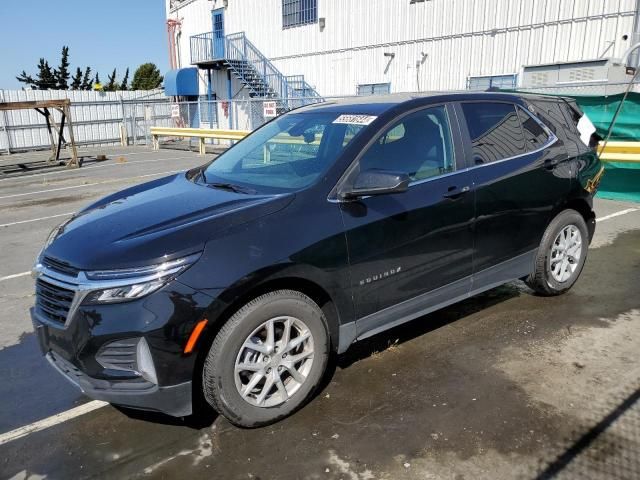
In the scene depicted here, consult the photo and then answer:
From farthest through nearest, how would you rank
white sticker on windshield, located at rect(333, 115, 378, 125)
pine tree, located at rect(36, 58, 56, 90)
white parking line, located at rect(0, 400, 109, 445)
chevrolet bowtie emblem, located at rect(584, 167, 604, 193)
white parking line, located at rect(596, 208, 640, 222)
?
pine tree, located at rect(36, 58, 56, 90), white parking line, located at rect(596, 208, 640, 222), chevrolet bowtie emblem, located at rect(584, 167, 604, 193), white sticker on windshield, located at rect(333, 115, 378, 125), white parking line, located at rect(0, 400, 109, 445)

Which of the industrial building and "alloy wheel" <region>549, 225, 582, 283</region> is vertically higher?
the industrial building

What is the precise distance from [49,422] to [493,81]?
15.2 meters

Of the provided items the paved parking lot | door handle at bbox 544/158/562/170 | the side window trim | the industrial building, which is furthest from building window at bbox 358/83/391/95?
the paved parking lot

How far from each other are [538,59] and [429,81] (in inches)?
155

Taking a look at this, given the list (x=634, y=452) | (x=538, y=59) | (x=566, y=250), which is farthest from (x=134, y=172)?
(x=634, y=452)

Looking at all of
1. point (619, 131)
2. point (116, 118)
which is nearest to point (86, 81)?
point (116, 118)

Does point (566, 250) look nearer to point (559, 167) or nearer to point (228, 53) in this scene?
point (559, 167)

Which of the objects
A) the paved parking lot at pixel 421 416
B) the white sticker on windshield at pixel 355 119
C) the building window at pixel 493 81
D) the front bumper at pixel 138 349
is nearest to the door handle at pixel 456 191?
the white sticker on windshield at pixel 355 119

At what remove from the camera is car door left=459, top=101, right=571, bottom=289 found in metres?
3.93

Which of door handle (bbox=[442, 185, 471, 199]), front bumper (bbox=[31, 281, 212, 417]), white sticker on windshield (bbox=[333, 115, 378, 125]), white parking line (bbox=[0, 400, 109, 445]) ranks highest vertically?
white sticker on windshield (bbox=[333, 115, 378, 125])

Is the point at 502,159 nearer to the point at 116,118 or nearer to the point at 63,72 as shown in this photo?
the point at 116,118

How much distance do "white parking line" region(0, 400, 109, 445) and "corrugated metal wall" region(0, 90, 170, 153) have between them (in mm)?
24063

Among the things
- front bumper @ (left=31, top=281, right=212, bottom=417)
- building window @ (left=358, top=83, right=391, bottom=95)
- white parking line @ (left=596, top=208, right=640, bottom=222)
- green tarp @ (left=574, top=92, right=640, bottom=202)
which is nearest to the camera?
front bumper @ (left=31, top=281, right=212, bottom=417)

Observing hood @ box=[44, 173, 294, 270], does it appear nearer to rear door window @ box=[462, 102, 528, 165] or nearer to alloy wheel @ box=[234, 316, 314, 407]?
alloy wheel @ box=[234, 316, 314, 407]
